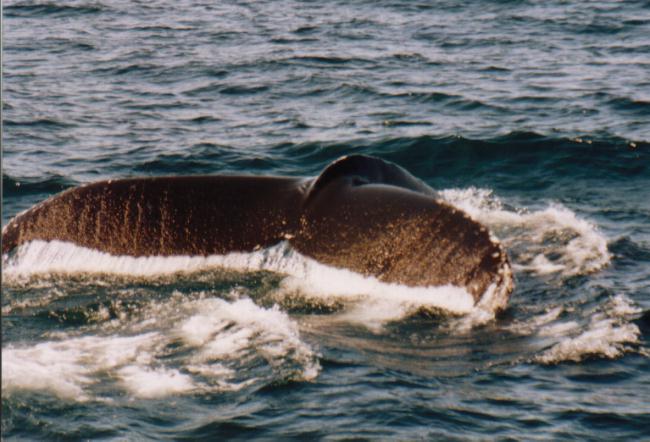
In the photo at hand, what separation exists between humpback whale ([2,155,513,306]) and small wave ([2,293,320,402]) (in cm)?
47

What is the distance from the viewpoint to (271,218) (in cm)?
722

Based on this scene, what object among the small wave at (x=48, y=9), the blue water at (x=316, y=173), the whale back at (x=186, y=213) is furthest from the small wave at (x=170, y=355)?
the small wave at (x=48, y=9)

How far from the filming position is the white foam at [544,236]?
27.7 feet

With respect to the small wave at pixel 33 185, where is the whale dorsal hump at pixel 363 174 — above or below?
above

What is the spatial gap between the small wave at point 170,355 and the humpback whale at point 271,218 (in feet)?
1.54

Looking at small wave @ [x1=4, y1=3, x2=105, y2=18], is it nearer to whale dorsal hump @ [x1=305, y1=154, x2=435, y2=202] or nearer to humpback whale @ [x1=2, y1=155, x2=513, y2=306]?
humpback whale @ [x1=2, y1=155, x2=513, y2=306]

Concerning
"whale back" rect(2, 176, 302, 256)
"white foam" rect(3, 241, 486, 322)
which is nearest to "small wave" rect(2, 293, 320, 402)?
"white foam" rect(3, 241, 486, 322)

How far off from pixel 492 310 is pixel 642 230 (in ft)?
13.4

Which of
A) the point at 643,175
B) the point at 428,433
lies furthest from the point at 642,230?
the point at 428,433

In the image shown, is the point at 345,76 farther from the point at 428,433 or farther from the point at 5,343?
the point at 428,433

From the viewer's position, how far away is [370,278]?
6602mm

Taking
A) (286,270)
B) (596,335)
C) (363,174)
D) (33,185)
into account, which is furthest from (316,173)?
(596,335)

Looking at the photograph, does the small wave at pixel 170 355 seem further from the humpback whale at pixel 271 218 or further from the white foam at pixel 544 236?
the white foam at pixel 544 236

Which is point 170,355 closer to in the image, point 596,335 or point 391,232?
point 391,232
